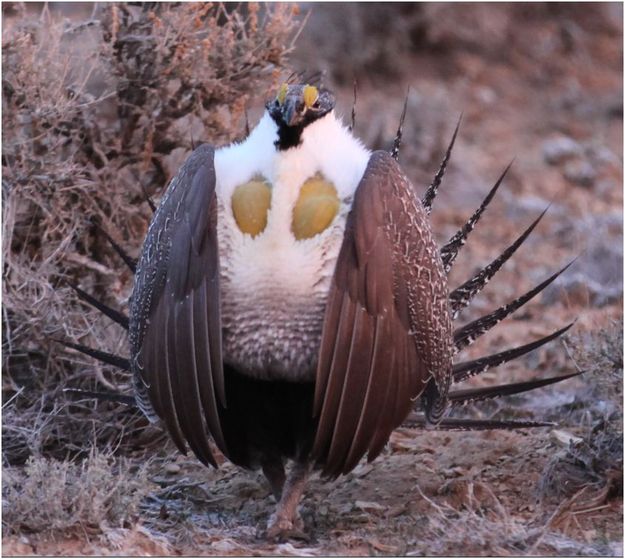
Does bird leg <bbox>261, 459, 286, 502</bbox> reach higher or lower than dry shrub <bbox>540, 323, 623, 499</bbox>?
lower

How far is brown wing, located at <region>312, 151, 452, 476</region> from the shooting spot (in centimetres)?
326

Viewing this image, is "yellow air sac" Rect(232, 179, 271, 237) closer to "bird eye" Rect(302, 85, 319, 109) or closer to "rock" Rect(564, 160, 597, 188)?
"bird eye" Rect(302, 85, 319, 109)

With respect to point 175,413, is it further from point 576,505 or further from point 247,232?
point 576,505

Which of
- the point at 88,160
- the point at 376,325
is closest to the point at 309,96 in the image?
the point at 376,325

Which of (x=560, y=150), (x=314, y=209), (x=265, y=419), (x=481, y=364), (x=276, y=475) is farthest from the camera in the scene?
(x=560, y=150)

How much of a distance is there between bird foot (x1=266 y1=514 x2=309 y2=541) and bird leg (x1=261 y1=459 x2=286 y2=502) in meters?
0.10

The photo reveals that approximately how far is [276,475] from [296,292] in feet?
2.38

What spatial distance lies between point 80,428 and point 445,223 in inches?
129

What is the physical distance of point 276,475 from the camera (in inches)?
151

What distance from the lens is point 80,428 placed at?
14.3 ft

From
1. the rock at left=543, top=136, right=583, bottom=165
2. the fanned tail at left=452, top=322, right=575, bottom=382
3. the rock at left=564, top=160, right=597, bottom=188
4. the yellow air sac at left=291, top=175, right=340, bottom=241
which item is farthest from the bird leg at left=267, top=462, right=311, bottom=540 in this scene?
the rock at left=543, top=136, right=583, bottom=165

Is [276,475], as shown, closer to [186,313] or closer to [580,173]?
[186,313]

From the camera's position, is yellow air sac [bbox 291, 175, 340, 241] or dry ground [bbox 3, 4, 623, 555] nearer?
yellow air sac [bbox 291, 175, 340, 241]

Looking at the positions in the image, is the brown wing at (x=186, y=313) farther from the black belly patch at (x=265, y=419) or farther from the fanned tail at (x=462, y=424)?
the fanned tail at (x=462, y=424)
